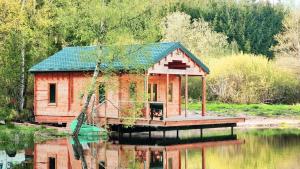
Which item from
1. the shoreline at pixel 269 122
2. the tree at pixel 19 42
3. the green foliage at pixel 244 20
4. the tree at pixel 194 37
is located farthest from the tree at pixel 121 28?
the green foliage at pixel 244 20

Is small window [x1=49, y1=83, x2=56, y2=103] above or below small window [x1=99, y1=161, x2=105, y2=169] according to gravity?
above

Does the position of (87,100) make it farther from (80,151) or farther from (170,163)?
(170,163)

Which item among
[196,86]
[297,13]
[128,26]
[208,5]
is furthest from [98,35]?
[208,5]

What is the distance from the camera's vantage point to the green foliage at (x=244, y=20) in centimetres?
5928

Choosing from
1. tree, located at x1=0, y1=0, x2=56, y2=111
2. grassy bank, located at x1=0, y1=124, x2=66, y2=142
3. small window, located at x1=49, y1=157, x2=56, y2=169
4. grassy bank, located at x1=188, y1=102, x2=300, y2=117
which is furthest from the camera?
grassy bank, located at x1=188, y1=102, x2=300, y2=117

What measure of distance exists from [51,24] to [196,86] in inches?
A: 494

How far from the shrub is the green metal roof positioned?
1189 cm

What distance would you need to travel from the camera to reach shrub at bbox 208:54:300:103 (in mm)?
42969

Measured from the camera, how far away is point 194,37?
4941 cm

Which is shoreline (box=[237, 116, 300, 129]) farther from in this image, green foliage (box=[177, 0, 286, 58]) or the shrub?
green foliage (box=[177, 0, 286, 58])

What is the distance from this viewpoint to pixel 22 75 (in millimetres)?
34312

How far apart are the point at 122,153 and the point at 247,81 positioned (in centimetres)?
2236

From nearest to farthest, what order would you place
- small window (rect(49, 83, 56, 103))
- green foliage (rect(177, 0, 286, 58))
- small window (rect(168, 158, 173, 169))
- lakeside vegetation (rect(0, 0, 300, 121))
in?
small window (rect(168, 158, 173, 169))
lakeside vegetation (rect(0, 0, 300, 121))
small window (rect(49, 83, 56, 103))
green foliage (rect(177, 0, 286, 58))

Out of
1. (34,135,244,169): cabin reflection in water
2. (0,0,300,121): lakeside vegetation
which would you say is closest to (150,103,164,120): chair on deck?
(34,135,244,169): cabin reflection in water
